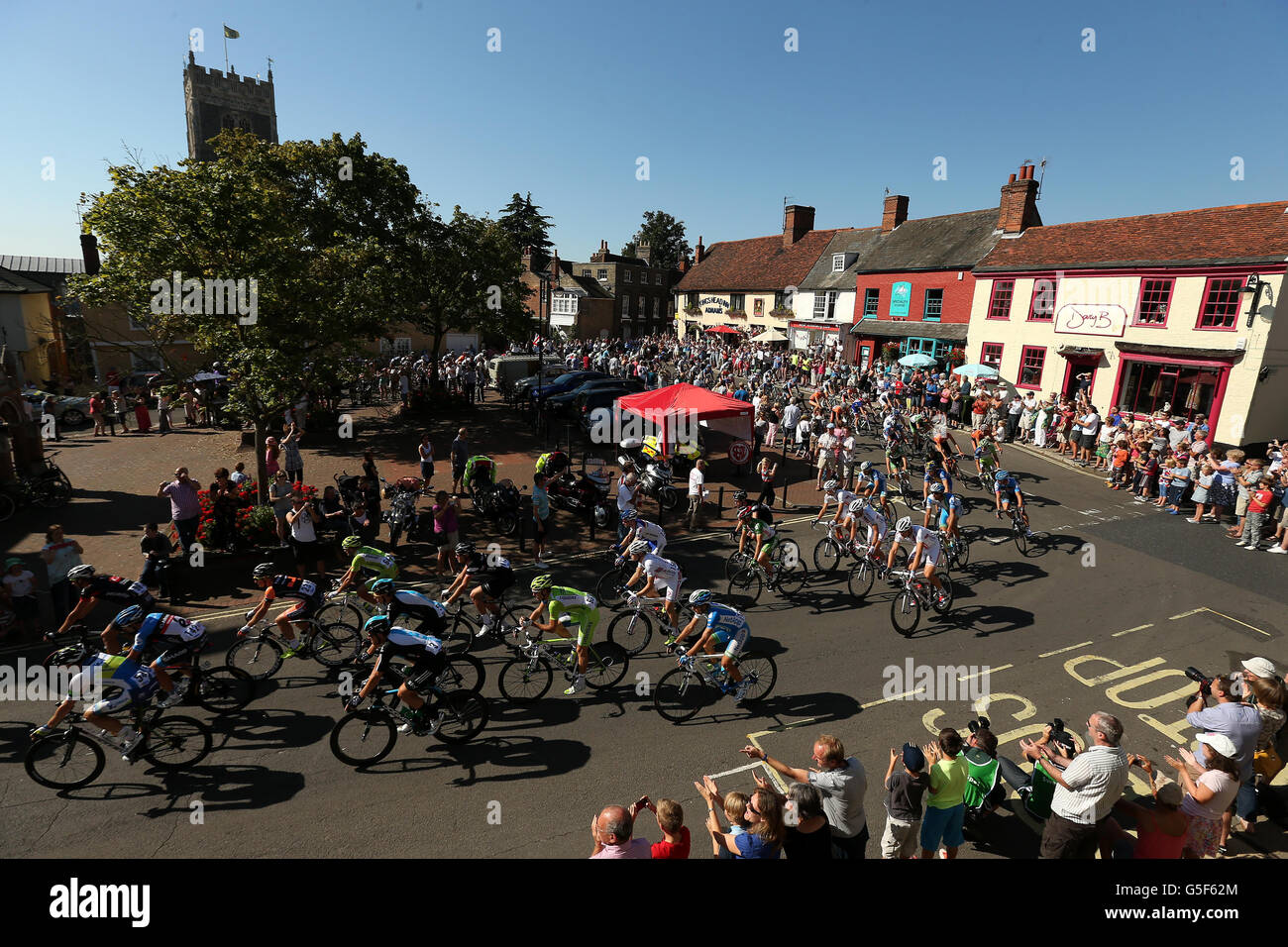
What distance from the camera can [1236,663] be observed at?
873 cm

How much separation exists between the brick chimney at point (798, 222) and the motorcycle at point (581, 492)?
41234mm

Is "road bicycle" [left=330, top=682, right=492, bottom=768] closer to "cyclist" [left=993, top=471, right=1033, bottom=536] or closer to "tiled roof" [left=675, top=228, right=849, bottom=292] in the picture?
"cyclist" [left=993, top=471, right=1033, bottom=536]

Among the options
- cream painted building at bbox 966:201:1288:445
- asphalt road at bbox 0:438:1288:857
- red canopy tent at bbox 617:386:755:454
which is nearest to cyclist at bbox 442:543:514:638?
asphalt road at bbox 0:438:1288:857

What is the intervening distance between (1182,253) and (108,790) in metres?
31.3

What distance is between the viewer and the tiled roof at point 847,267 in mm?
41688

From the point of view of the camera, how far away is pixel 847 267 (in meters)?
42.4

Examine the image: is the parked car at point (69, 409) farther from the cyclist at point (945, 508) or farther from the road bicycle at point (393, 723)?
the cyclist at point (945, 508)

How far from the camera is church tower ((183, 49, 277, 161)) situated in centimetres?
5897

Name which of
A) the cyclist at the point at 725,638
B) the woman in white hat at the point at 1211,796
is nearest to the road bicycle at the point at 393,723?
the cyclist at the point at 725,638

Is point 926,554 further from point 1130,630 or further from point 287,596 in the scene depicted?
point 287,596

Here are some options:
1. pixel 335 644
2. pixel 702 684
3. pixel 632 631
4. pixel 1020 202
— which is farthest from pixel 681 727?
pixel 1020 202

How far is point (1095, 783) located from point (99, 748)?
9.58 m
